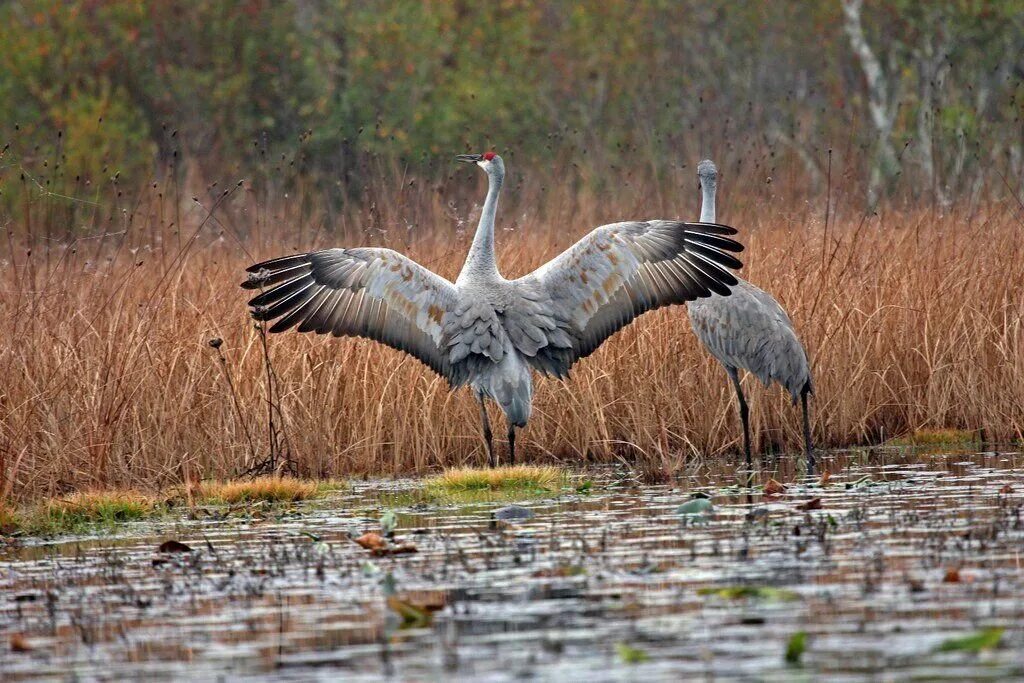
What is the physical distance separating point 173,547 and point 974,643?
3.67 m

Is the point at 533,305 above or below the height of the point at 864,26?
below

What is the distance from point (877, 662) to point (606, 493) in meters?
4.25

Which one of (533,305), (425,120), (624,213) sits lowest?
(533,305)

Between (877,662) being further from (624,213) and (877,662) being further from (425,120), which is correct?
(425,120)

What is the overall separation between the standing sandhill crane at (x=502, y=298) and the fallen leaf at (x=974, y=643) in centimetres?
501

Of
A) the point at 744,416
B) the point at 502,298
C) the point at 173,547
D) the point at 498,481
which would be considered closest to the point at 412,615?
the point at 173,547

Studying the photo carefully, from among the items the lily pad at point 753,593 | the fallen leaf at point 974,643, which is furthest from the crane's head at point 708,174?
the fallen leaf at point 974,643

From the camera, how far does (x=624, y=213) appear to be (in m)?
13.6

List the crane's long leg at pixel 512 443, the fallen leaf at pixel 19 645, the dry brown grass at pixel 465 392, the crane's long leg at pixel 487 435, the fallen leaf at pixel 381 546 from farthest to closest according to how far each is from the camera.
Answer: the crane's long leg at pixel 512 443 < the crane's long leg at pixel 487 435 < the dry brown grass at pixel 465 392 < the fallen leaf at pixel 381 546 < the fallen leaf at pixel 19 645

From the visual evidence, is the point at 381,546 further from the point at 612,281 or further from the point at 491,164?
the point at 491,164

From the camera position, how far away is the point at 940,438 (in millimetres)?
10688

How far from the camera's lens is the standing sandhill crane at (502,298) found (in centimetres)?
984

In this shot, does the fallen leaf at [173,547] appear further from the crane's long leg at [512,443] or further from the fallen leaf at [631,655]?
the crane's long leg at [512,443]

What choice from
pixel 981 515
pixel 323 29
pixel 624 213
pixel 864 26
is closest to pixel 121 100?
pixel 323 29
